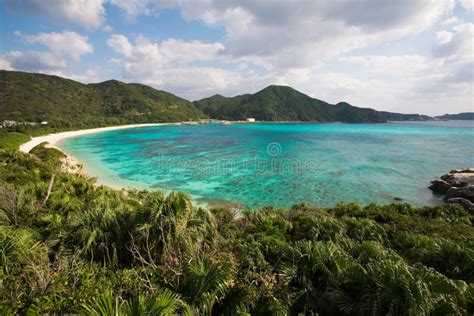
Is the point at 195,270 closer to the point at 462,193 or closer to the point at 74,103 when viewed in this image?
the point at 462,193

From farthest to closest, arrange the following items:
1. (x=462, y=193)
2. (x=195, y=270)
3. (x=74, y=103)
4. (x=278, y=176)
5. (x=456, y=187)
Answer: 1. (x=74, y=103)
2. (x=278, y=176)
3. (x=456, y=187)
4. (x=462, y=193)
5. (x=195, y=270)

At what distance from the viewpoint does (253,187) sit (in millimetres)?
28984

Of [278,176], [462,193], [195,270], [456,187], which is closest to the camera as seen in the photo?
[195,270]

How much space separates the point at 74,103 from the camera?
13688cm

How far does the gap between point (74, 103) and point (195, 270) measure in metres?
167

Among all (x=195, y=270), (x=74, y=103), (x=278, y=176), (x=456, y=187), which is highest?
(x=74, y=103)

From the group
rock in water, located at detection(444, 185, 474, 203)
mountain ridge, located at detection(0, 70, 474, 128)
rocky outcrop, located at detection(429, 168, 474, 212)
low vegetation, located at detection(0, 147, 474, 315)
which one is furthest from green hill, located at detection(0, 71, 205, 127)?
rock in water, located at detection(444, 185, 474, 203)

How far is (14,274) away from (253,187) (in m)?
24.5

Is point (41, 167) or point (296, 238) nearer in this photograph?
point (296, 238)

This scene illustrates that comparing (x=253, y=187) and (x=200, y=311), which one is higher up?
(x=200, y=311)

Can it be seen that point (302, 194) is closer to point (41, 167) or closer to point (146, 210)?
point (146, 210)

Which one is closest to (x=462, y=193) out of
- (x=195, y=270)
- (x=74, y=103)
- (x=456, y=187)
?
(x=456, y=187)

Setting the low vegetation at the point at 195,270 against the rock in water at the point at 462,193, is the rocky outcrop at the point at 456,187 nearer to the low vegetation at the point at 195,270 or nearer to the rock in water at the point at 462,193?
the rock in water at the point at 462,193

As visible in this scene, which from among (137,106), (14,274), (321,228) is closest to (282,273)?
(321,228)
